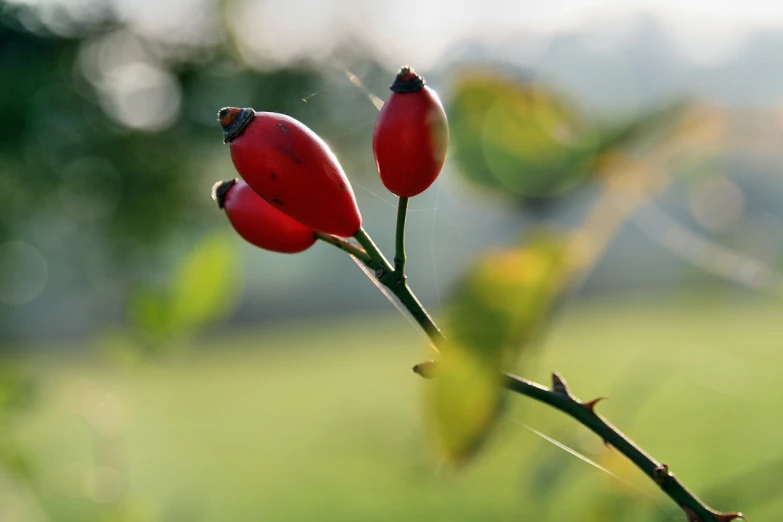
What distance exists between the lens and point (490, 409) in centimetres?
30

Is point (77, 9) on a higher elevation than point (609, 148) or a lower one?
lower

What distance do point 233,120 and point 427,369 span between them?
168 mm

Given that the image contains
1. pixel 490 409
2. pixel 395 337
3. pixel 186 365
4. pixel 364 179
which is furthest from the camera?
pixel 395 337

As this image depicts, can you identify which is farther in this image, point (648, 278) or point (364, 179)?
point (648, 278)

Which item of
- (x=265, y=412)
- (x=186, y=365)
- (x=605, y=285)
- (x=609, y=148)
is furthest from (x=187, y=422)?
(x=605, y=285)

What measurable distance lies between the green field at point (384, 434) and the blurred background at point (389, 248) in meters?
0.01

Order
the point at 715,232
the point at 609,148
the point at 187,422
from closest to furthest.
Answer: the point at 609,148
the point at 715,232
the point at 187,422

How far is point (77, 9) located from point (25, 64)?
40 centimetres

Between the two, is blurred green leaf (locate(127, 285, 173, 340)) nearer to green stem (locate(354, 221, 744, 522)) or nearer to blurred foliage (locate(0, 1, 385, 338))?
green stem (locate(354, 221, 744, 522))

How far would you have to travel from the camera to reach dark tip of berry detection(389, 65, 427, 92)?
0.40 metres

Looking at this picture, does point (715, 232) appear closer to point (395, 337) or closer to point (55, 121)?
point (55, 121)

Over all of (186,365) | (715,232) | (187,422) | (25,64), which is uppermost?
(715,232)

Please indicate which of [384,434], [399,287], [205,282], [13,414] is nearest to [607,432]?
[399,287]

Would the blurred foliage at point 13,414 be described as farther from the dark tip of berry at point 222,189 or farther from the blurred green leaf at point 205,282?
the dark tip of berry at point 222,189
